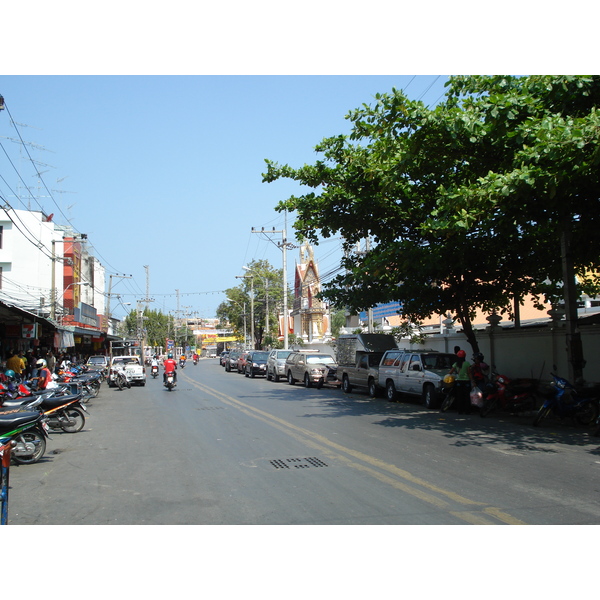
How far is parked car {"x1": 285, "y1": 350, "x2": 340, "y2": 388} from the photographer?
85.5 feet

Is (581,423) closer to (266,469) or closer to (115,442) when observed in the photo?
Result: (266,469)

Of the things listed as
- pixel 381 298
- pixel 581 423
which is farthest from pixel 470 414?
pixel 381 298

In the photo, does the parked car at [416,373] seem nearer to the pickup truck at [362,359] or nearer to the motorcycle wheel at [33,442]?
the pickup truck at [362,359]

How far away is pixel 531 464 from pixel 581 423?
15.7 feet

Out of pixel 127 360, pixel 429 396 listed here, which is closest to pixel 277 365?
pixel 127 360

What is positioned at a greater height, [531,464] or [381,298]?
[381,298]

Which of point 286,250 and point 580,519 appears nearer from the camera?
point 580,519

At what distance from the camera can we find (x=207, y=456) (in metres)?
9.80

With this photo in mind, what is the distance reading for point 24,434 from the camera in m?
9.82

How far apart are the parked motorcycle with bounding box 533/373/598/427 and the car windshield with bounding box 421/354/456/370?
4.93 m

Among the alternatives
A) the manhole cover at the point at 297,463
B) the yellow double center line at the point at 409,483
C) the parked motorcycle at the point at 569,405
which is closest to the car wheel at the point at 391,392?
the parked motorcycle at the point at 569,405

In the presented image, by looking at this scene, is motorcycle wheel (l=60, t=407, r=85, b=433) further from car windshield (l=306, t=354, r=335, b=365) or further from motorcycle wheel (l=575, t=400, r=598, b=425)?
car windshield (l=306, t=354, r=335, b=365)

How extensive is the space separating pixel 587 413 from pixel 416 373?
5.79 metres

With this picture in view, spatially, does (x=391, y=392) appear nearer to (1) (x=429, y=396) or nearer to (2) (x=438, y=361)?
(2) (x=438, y=361)
